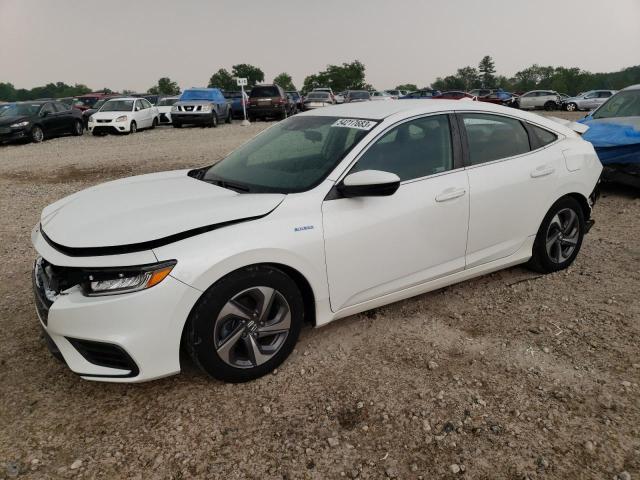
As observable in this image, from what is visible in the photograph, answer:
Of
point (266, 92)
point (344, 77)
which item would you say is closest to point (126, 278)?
point (266, 92)

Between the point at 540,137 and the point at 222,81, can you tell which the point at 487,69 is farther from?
the point at 540,137

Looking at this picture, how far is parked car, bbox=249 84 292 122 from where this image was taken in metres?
23.7

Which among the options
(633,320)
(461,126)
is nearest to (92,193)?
(461,126)

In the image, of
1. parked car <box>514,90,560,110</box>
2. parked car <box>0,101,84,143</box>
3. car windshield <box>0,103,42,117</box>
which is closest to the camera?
parked car <box>0,101,84,143</box>

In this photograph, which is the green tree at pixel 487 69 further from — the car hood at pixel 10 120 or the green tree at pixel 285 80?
the car hood at pixel 10 120

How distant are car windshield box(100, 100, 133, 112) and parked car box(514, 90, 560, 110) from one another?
1036 inches

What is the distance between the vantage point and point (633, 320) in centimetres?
357

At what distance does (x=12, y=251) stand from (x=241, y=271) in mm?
4007

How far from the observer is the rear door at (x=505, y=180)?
357 centimetres

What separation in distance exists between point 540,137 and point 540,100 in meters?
33.9

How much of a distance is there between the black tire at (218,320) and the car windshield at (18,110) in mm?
17336

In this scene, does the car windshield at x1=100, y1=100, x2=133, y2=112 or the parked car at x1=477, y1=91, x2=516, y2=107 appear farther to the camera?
the parked car at x1=477, y1=91, x2=516, y2=107

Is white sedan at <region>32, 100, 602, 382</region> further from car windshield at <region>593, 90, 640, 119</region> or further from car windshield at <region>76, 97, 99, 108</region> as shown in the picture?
car windshield at <region>76, 97, 99, 108</region>

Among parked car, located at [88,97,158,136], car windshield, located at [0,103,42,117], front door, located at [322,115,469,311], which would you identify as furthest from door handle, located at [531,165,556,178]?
parked car, located at [88,97,158,136]
